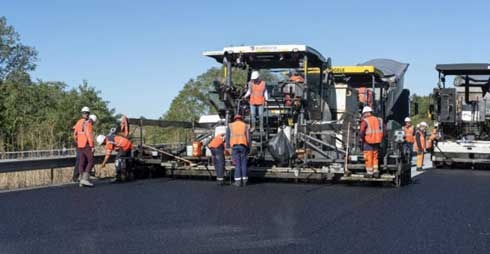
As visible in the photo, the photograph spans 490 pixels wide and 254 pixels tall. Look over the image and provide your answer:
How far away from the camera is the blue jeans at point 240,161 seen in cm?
1085

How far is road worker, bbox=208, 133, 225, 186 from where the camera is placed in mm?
11059

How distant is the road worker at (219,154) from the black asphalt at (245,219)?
1.16ft

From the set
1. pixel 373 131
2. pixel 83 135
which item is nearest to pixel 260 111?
pixel 373 131

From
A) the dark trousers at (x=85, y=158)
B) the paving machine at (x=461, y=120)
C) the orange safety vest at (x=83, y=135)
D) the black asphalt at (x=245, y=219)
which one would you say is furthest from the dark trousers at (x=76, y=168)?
the paving machine at (x=461, y=120)

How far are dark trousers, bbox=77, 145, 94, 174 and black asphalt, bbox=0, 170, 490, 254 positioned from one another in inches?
15.5

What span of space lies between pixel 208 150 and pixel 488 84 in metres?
9.22

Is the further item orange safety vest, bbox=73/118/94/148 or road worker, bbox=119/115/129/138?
road worker, bbox=119/115/129/138

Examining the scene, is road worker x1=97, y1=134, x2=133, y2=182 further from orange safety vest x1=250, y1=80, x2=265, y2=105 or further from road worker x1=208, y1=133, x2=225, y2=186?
orange safety vest x1=250, y1=80, x2=265, y2=105

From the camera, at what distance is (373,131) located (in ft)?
35.2

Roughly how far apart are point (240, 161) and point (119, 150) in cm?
230

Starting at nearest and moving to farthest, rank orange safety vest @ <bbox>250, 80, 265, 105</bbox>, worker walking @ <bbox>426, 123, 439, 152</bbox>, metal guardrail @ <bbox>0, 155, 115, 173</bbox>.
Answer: metal guardrail @ <bbox>0, 155, 115, 173</bbox>
orange safety vest @ <bbox>250, 80, 265, 105</bbox>
worker walking @ <bbox>426, 123, 439, 152</bbox>

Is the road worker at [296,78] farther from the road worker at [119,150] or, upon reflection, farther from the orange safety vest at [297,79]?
the road worker at [119,150]

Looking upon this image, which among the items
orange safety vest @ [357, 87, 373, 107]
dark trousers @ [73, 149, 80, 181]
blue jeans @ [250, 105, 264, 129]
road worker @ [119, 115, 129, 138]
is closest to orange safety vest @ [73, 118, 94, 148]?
dark trousers @ [73, 149, 80, 181]

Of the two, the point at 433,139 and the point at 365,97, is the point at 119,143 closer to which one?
the point at 365,97
